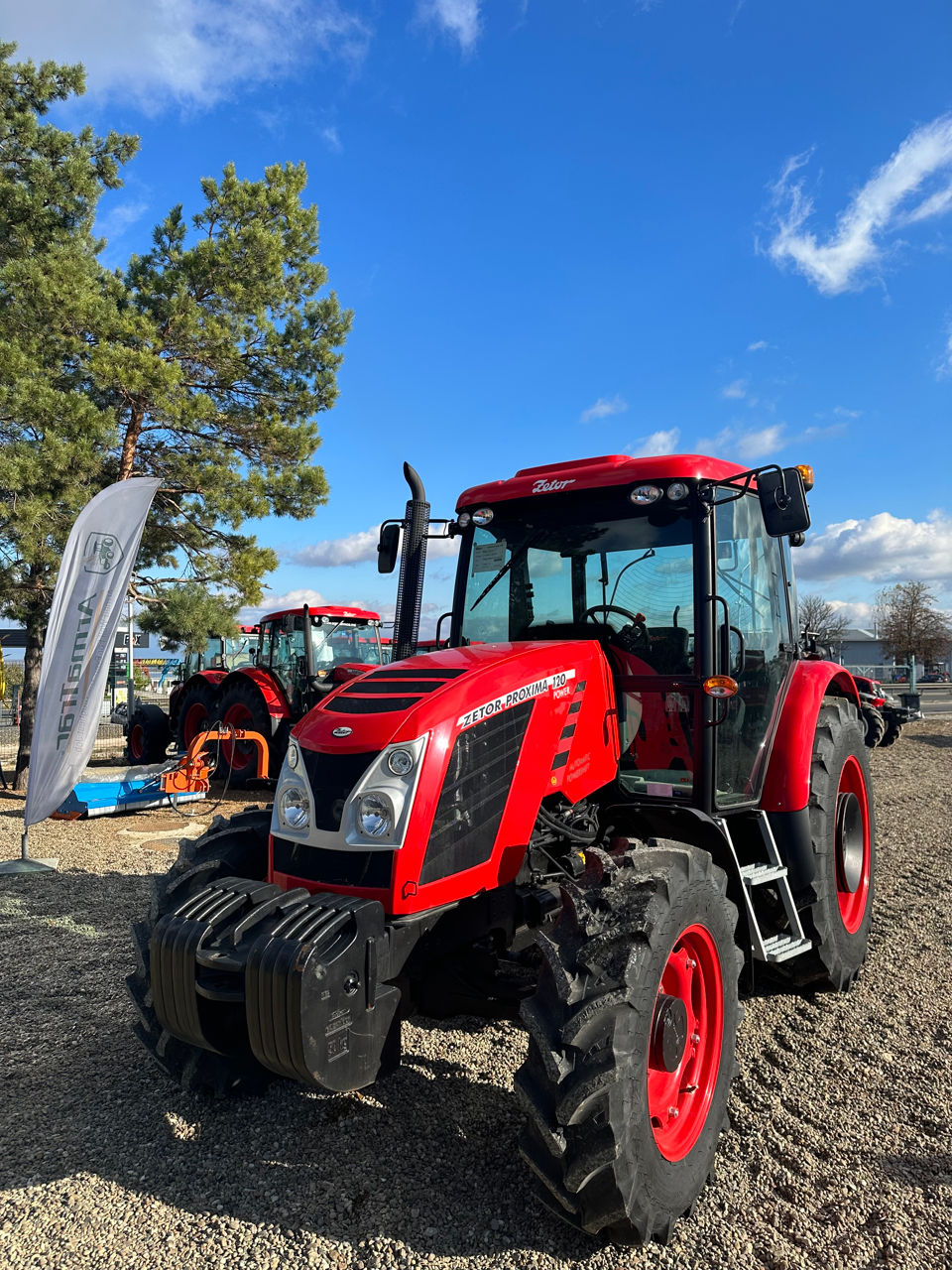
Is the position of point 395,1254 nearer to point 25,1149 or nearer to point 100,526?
point 25,1149

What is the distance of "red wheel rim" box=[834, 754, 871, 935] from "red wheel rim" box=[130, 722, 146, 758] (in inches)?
464

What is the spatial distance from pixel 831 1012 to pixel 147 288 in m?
12.3

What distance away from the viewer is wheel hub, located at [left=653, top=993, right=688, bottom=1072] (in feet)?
8.43

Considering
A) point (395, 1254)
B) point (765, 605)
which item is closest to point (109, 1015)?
point (395, 1254)

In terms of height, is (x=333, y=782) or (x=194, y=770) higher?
(x=333, y=782)

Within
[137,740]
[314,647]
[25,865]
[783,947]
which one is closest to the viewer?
[783,947]

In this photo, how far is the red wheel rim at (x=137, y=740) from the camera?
1394cm

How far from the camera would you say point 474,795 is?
283cm

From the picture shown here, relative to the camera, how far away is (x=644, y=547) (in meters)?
3.77

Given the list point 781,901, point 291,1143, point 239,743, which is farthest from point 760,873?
point 239,743

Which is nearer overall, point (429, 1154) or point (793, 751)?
point (429, 1154)

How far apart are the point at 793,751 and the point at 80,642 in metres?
5.36

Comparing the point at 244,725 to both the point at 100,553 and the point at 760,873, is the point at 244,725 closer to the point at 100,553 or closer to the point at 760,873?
the point at 100,553

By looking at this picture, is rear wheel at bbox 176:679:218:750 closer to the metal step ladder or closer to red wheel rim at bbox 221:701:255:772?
red wheel rim at bbox 221:701:255:772
